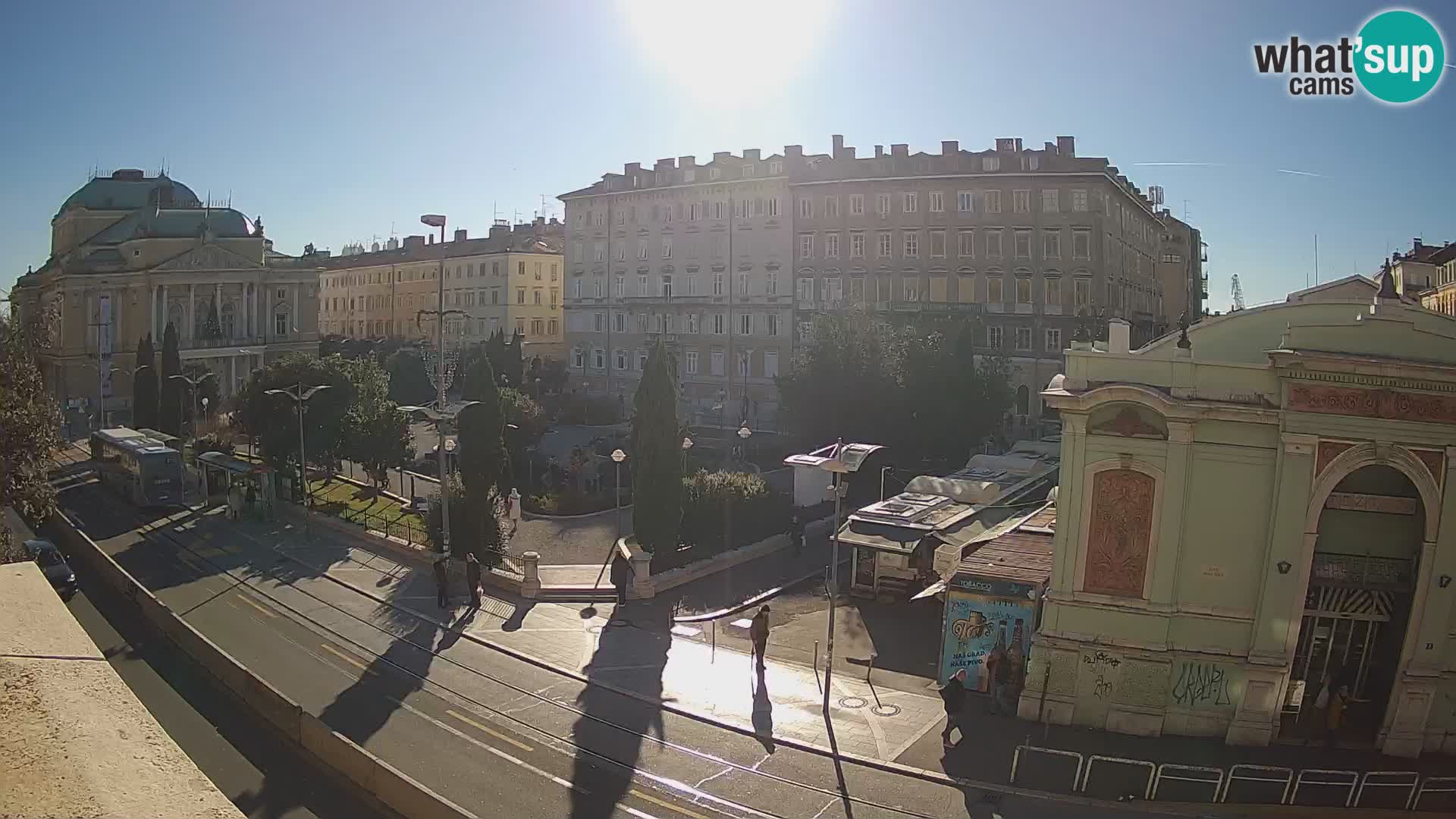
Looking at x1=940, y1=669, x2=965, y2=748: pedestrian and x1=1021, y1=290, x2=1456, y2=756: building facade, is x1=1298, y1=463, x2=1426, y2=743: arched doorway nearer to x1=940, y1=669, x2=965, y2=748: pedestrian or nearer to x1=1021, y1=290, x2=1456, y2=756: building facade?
x1=1021, y1=290, x2=1456, y2=756: building facade

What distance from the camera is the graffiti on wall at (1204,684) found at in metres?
19.2

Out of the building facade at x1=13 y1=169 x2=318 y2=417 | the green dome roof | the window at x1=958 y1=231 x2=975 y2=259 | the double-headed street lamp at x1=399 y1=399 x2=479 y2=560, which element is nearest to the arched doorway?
the double-headed street lamp at x1=399 y1=399 x2=479 y2=560

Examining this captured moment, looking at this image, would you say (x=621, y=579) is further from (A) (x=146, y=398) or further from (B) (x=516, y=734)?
(A) (x=146, y=398)

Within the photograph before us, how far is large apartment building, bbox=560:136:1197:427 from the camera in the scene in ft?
197

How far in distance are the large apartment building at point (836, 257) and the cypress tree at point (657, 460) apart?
2701 centimetres

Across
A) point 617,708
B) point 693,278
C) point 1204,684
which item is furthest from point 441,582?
point 693,278

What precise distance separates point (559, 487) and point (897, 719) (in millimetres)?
26314

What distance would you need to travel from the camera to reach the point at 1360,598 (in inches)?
766

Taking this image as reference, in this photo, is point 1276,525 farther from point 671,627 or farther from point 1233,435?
point 671,627

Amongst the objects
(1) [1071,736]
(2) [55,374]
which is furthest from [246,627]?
(2) [55,374]

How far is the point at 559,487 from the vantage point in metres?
44.3

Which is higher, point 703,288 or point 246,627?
point 703,288

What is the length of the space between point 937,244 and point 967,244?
1748mm

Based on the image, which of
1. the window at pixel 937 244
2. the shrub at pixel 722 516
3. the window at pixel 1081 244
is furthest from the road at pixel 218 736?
the window at pixel 1081 244
